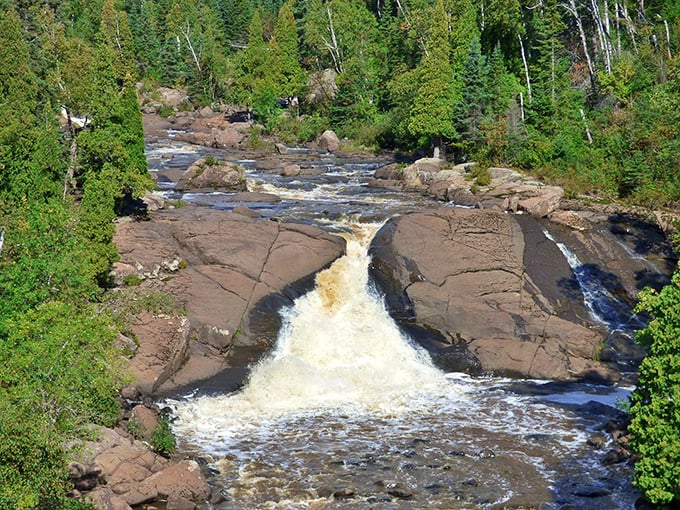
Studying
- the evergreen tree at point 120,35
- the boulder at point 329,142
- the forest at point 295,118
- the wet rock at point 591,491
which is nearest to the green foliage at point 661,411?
the forest at point 295,118

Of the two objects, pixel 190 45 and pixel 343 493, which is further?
pixel 190 45

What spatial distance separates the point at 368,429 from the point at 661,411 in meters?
11.2

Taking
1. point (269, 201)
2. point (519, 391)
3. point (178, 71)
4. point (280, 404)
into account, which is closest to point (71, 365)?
point (280, 404)

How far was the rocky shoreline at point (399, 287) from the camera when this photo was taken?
3247 cm

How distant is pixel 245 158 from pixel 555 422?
4675 centimetres

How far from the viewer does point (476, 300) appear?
36.0m

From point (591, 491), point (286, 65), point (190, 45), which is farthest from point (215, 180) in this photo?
point (190, 45)

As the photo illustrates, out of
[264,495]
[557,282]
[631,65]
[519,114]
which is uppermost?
[631,65]

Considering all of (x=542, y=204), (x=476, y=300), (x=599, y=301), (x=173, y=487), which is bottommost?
(x=173, y=487)

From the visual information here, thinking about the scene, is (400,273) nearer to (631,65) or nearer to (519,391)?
(519,391)

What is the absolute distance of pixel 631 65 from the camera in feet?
197

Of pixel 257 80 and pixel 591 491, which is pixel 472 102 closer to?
pixel 257 80

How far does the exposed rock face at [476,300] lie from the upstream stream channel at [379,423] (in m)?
0.91

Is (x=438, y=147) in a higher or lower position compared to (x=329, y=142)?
higher
